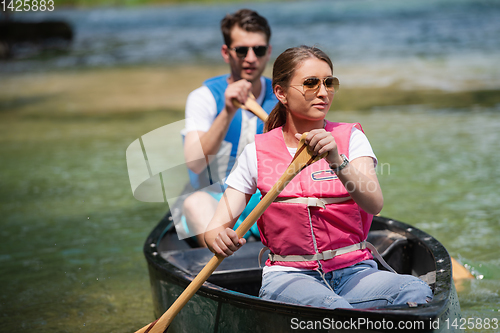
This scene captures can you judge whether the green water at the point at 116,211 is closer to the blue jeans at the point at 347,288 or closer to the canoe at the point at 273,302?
the canoe at the point at 273,302

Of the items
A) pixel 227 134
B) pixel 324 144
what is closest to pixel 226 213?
pixel 324 144

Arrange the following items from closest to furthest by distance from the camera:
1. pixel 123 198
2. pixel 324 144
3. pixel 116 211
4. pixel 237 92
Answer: pixel 324 144 → pixel 237 92 → pixel 116 211 → pixel 123 198

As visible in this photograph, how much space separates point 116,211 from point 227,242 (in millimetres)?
3343

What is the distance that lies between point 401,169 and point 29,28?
959 inches

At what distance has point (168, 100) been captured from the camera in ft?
37.2

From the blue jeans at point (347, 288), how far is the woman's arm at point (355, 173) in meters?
0.24

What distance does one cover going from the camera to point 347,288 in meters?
1.98

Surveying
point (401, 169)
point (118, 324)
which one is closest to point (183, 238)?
point (118, 324)

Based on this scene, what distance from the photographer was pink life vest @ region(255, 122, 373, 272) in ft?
6.61

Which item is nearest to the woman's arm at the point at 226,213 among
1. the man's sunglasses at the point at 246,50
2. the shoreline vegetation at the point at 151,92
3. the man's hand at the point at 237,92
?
the man's hand at the point at 237,92

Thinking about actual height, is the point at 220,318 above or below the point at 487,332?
above

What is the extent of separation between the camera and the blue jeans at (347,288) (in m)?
1.88

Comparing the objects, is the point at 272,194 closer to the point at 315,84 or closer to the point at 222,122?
the point at 315,84

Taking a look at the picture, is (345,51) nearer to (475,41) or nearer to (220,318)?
(475,41)
